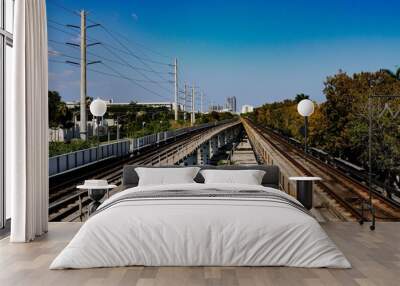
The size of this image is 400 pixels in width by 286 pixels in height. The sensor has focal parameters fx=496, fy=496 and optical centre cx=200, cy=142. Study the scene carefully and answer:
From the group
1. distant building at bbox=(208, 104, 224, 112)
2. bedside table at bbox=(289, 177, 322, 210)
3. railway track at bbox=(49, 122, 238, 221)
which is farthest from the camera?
distant building at bbox=(208, 104, 224, 112)

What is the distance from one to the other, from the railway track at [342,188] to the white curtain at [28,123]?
3208 millimetres

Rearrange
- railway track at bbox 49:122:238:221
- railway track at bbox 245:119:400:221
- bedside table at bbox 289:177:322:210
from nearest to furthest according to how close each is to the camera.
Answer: bedside table at bbox 289:177:322:210, railway track at bbox 49:122:238:221, railway track at bbox 245:119:400:221

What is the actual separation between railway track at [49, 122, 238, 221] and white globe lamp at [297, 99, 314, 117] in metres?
1.44

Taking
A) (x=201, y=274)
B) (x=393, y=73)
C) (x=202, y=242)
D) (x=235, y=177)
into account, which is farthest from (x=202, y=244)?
(x=393, y=73)

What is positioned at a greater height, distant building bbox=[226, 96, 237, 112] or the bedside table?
distant building bbox=[226, 96, 237, 112]

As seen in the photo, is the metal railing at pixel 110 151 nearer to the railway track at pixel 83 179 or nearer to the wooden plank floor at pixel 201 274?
the railway track at pixel 83 179

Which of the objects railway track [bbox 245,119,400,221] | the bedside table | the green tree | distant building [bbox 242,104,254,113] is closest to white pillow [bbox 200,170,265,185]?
the bedside table

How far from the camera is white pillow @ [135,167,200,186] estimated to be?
17.3ft

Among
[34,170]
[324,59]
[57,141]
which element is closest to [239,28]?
[324,59]

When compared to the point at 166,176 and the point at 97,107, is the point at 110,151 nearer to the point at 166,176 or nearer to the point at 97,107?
the point at 97,107

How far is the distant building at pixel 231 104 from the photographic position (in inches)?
274

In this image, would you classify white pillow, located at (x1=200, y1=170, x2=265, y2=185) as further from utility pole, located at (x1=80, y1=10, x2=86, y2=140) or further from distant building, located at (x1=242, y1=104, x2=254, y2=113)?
utility pole, located at (x1=80, y1=10, x2=86, y2=140)

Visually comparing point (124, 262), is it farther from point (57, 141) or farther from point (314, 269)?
point (57, 141)

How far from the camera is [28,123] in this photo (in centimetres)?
463
